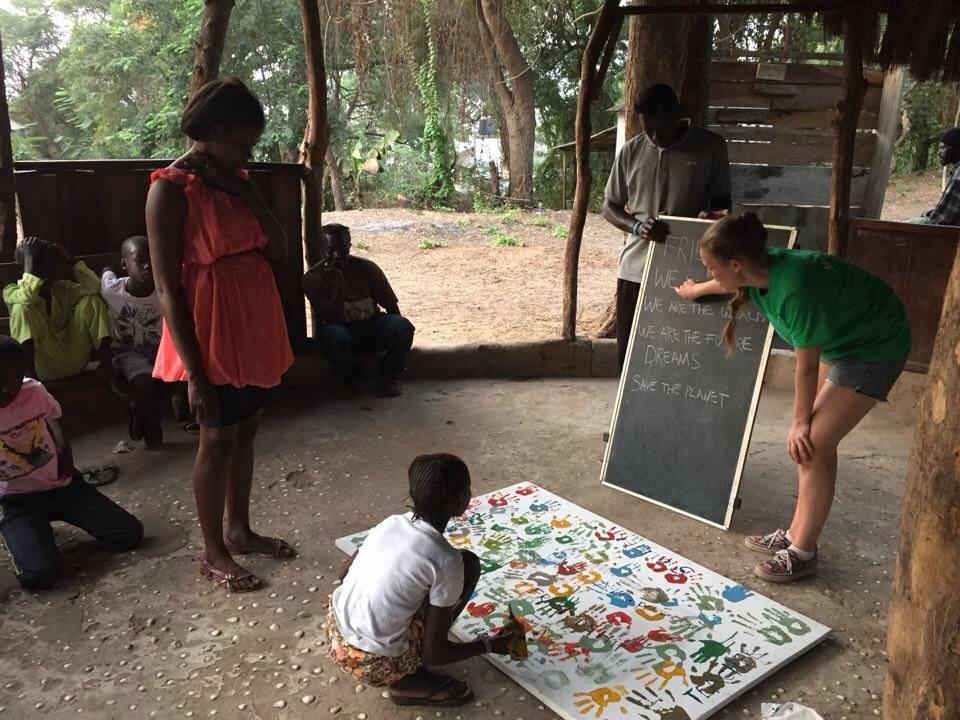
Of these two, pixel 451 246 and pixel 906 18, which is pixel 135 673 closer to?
pixel 906 18

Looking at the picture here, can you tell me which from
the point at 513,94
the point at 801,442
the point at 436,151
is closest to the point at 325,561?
the point at 801,442

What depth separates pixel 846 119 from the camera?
15.5 ft

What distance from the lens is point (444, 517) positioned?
2043 mm

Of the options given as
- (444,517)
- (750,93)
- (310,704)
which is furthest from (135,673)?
(750,93)

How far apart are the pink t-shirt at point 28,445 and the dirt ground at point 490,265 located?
2838 millimetres

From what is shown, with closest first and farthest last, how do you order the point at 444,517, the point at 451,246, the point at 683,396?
the point at 444,517, the point at 683,396, the point at 451,246

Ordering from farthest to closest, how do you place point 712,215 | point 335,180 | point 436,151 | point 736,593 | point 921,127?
point 436,151 < point 921,127 < point 335,180 < point 712,215 < point 736,593

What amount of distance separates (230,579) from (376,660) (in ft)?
2.98

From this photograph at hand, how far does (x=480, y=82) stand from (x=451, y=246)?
483cm

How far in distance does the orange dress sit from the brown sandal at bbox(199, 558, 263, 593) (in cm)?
71

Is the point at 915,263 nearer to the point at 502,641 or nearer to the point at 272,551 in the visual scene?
the point at 502,641

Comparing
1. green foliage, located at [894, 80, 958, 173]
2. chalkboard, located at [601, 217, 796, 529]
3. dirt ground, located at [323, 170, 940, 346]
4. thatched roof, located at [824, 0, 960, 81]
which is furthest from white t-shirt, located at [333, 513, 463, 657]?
green foliage, located at [894, 80, 958, 173]

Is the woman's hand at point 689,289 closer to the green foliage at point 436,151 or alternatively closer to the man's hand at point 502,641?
the man's hand at point 502,641

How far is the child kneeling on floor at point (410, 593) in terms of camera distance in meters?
2.01
